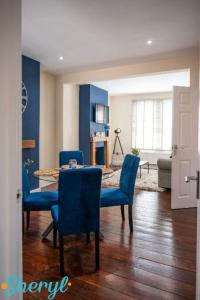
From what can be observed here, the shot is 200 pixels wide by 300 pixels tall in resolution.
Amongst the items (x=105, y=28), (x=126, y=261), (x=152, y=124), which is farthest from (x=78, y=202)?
(x=152, y=124)

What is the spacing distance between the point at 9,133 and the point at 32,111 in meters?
3.70

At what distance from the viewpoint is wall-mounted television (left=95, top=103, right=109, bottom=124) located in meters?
7.42

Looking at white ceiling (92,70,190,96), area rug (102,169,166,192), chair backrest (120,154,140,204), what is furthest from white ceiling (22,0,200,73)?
area rug (102,169,166,192)

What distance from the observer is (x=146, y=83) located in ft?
23.8

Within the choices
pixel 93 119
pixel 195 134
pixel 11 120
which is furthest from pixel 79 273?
pixel 93 119

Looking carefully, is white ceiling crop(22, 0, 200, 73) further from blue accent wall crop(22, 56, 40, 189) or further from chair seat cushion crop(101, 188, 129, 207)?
chair seat cushion crop(101, 188, 129, 207)

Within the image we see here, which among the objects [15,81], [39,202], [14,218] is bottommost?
[39,202]

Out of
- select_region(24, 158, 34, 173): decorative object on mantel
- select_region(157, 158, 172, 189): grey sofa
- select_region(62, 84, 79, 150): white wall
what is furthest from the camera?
select_region(62, 84, 79, 150): white wall

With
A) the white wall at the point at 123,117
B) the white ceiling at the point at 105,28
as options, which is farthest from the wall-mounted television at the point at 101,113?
the white ceiling at the point at 105,28

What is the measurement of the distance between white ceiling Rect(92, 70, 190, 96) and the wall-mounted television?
615 mm

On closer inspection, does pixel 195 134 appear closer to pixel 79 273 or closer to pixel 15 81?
pixel 79 273

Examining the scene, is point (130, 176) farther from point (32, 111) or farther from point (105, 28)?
point (32, 111)

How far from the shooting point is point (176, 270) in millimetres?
2260

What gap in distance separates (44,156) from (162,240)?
3.59 meters
